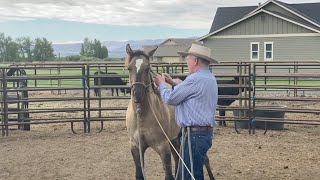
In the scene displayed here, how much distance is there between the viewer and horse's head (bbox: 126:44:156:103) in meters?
4.62

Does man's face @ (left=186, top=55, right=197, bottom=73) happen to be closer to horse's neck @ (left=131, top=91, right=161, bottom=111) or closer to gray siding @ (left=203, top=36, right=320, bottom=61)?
horse's neck @ (left=131, top=91, right=161, bottom=111)

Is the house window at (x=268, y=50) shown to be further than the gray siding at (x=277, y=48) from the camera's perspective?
Yes

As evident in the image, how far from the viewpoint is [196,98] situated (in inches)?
142

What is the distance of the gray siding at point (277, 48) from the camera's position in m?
24.4

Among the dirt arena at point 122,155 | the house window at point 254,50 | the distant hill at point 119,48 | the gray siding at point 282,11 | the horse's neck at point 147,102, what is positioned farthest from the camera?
the house window at point 254,50

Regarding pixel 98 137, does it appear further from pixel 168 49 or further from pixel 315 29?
pixel 168 49

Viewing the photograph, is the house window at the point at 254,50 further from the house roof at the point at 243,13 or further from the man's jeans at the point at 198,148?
the man's jeans at the point at 198,148

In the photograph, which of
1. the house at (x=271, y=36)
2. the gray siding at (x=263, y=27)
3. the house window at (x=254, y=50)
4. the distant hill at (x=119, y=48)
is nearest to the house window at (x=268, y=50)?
the house at (x=271, y=36)

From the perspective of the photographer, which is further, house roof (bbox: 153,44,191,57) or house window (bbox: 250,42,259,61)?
house roof (bbox: 153,44,191,57)

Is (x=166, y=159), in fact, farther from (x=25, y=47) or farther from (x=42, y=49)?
(x=25, y=47)

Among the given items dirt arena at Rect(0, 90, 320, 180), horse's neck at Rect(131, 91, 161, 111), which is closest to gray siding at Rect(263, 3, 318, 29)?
dirt arena at Rect(0, 90, 320, 180)

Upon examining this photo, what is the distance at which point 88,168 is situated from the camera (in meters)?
6.84

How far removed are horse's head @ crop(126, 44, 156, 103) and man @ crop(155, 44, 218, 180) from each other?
2.94ft

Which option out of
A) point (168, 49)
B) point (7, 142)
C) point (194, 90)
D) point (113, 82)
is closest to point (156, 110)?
point (194, 90)
